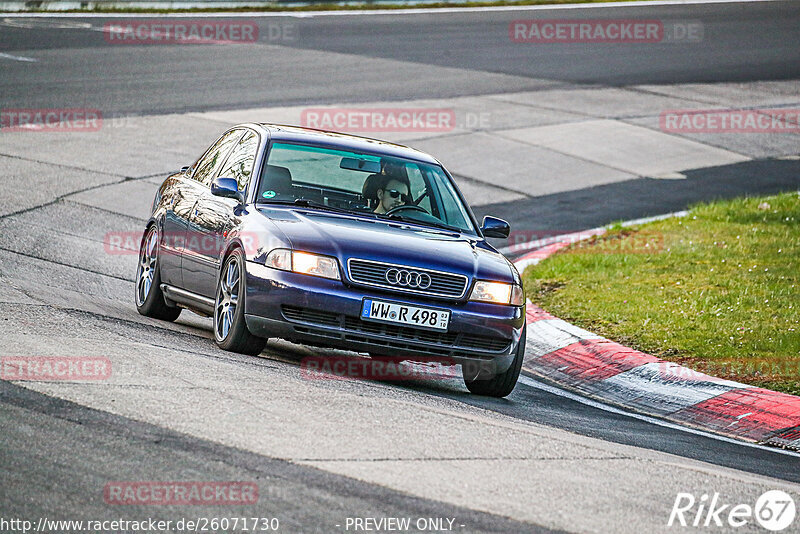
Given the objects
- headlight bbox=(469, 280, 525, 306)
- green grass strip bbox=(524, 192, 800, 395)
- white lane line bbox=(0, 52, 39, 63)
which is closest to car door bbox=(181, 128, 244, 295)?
headlight bbox=(469, 280, 525, 306)

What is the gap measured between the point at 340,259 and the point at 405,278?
410mm

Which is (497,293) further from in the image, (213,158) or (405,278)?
(213,158)

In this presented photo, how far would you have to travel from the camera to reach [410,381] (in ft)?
27.5

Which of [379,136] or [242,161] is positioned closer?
[242,161]

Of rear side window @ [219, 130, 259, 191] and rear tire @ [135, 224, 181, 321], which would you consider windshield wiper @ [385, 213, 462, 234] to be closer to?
rear side window @ [219, 130, 259, 191]

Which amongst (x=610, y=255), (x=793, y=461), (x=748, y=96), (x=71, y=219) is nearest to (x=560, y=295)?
(x=610, y=255)

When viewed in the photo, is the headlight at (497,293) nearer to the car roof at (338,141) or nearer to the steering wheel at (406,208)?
the steering wheel at (406,208)

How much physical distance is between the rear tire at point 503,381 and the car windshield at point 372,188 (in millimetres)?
1119

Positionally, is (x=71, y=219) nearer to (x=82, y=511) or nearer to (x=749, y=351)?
(x=749, y=351)

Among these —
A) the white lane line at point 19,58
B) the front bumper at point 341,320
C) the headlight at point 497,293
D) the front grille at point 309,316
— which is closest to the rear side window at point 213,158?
the front bumper at point 341,320

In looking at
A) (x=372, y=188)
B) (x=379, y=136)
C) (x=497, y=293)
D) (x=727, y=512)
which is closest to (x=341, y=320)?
(x=497, y=293)

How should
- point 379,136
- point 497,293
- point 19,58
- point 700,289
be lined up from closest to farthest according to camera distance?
1. point 497,293
2. point 700,289
3. point 379,136
4. point 19,58

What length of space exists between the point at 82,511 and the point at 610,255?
30.5 feet

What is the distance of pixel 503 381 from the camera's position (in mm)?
8125
